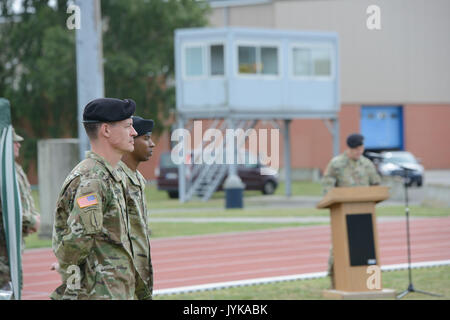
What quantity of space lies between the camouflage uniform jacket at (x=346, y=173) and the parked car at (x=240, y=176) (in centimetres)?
2084

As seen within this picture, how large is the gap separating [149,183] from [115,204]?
137 feet

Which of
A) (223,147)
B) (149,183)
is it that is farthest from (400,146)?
(223,147)

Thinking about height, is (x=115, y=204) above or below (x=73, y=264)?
above

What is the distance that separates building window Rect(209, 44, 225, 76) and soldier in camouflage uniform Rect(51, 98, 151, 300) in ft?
88.9

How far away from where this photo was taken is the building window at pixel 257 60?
1258 inches

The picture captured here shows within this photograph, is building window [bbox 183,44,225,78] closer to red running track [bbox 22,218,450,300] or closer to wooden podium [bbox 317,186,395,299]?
red running track [bbox 22,218,450,300]

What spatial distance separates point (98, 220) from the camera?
4.52 meters

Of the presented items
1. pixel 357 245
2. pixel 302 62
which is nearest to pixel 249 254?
pixel 357 245

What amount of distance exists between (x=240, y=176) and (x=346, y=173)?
73.3 ft

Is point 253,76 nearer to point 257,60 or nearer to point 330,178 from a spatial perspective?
point 257,60

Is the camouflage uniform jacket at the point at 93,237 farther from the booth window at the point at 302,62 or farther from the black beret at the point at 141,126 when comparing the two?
the booth window at the point at 302,62

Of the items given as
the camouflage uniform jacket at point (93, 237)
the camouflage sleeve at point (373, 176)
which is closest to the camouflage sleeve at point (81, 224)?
the camouflage uniform jacket at point (93, 237)
